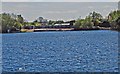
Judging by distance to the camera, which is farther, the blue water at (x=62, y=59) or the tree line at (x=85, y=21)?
the tree line at (x=85, y=21)

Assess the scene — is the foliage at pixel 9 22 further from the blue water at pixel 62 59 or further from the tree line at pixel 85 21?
the blue water at pixel 62 59

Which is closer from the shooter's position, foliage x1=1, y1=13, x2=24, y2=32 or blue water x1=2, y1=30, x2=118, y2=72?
blue water x1=2, y1=30, x2=118, y2=72

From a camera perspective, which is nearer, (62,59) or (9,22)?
(62,59)

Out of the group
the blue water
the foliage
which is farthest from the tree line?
the blue water

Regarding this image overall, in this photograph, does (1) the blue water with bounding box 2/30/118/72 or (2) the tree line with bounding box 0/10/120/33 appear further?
(2) the tree line with bounding box 0/10/120/33

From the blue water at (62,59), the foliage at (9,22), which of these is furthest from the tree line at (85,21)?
the blue water at (62,59)

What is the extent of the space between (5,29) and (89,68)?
15326 cm

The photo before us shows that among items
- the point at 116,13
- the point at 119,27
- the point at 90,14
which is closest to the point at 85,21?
the point at 90,14

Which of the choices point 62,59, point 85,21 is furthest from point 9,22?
point 62,59

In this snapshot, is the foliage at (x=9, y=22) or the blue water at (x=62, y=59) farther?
the foliage at (x=9, y=22)

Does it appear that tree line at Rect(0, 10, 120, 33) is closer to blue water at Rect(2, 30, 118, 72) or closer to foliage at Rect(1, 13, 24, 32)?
foliage at Rect(1, 13, 24, 32)

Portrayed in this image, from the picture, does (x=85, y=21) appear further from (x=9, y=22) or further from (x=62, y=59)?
(x=62, y=59)

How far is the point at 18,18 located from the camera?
194m

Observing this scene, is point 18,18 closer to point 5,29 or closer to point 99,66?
point 5,29
